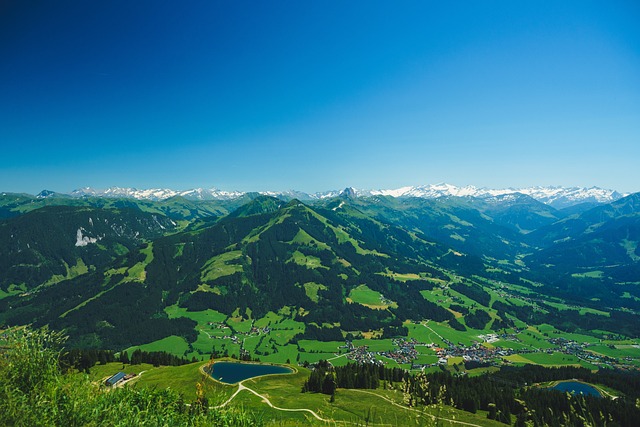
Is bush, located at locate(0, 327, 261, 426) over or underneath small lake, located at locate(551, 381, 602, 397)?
over

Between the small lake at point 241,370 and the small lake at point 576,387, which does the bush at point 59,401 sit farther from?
the small lake at point 576,387

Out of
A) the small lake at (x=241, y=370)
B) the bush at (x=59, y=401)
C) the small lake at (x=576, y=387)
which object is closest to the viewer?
the bush at (x=59, y=401)

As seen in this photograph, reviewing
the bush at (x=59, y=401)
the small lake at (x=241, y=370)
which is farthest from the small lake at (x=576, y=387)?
the bush at (x=59, y=401)

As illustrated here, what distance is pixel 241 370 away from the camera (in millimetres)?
139000

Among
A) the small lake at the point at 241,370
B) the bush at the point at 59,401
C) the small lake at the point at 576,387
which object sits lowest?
the small lake at the point at 576,387

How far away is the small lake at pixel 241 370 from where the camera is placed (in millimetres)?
127000

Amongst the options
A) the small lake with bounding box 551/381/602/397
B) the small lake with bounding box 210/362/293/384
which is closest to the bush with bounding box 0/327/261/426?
the small lake with bounding box 210/362/293/384

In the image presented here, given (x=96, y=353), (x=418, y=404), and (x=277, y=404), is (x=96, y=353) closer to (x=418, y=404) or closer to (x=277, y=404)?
(x=277, y=404)

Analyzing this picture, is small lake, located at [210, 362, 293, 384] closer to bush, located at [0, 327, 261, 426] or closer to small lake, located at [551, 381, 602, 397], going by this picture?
bush, located at [0, 327, 261, 426]

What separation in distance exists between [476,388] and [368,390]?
41.1 meters

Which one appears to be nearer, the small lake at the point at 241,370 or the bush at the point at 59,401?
the bush at the point at 59,401

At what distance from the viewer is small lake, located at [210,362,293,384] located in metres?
127

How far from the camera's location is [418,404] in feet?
45.2

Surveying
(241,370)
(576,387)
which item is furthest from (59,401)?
(576,387)
